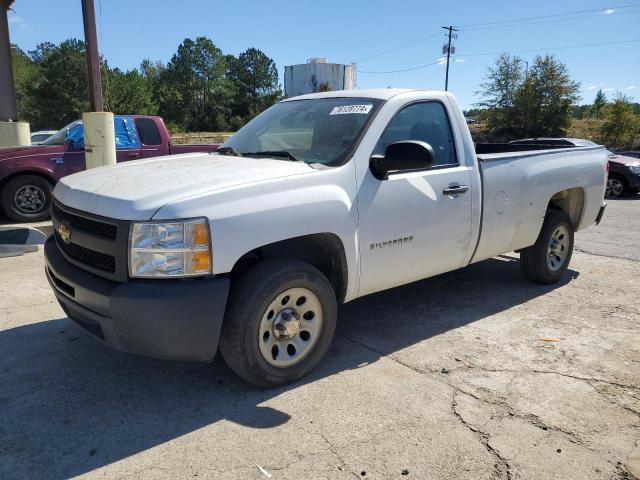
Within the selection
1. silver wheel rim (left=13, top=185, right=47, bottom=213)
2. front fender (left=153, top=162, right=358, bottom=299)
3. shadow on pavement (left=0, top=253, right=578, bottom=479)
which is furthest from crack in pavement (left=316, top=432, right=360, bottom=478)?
silver wheel rim (left=13, top=185, right=47, bottom=213)

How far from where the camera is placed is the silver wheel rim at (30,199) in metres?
8.80

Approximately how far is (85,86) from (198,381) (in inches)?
1991

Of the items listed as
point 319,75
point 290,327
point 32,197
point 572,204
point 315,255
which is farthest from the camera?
point 319,75

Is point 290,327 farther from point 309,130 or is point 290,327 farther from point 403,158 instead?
point 309,130

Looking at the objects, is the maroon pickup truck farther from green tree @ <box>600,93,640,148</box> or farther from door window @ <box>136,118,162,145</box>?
green tree @ <box>600,93,640,148</box>

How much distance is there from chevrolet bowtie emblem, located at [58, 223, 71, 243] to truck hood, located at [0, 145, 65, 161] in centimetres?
643

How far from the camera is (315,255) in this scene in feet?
12.0

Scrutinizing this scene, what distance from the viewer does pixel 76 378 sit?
11.2ft

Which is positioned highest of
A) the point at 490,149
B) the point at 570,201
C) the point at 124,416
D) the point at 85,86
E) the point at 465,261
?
the point at 85,86

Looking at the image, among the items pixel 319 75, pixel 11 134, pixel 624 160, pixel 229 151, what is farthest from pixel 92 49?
pixel 319 75

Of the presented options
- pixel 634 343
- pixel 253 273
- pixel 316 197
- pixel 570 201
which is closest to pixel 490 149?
pixel 570 201

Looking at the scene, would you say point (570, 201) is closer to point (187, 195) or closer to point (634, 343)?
point (634, 343)

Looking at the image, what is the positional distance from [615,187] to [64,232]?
14215mm

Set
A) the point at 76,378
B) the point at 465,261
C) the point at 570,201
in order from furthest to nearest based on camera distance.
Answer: the point at 570,201 < the point at 465,261 < the point at 76,378
